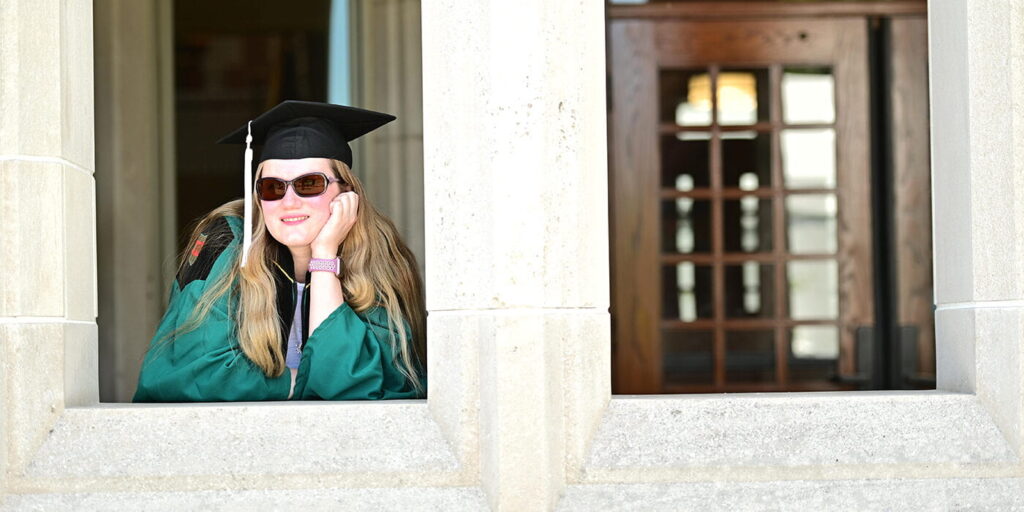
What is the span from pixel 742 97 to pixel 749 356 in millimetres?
1108

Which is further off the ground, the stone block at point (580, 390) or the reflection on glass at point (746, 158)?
the reflection on glass at point (746, 158)

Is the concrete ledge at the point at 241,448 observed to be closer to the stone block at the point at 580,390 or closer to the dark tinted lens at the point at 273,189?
the stone block at the point at 580,390

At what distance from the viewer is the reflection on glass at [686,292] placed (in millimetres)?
5004

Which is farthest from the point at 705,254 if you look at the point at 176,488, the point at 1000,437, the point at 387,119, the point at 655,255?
the point at 176,488

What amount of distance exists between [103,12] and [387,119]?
259 cm

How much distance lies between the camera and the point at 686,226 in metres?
5.04

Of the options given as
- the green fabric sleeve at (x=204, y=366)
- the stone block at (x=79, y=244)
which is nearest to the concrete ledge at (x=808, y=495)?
the green fabric sleeve at (x=204, y=366)

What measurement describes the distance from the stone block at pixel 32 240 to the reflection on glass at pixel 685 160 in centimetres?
304

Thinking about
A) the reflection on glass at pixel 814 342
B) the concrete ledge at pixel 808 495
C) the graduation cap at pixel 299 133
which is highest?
the graduation cap at pixel 299 133

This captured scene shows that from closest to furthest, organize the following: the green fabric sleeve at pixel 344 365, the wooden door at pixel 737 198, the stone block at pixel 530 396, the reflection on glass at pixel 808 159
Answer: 1. the stone block at pixel 530 396
2. the green fabric sleeve at pixel 344 365
3. the wooden door at pixel 737 198
4. the reflection on glass at pixel 808 159

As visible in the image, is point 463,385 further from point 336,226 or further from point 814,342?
point 814,342

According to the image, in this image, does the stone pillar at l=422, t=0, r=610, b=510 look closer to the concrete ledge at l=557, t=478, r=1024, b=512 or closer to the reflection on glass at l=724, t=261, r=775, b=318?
the concrete ledge at l=557, t=478, r=1024, b=512

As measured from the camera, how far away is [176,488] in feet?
7.70

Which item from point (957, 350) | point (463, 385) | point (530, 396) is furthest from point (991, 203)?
point (463, 385)
